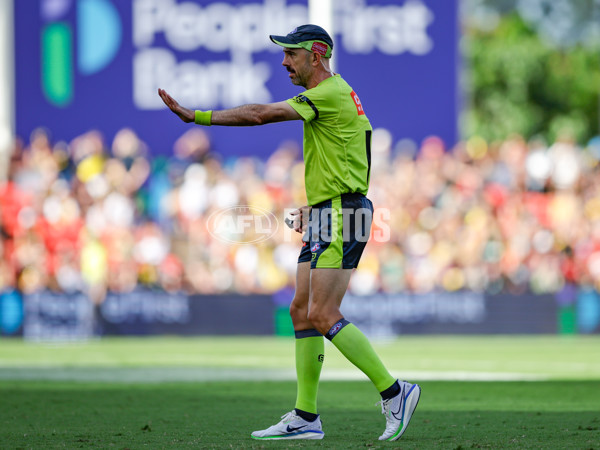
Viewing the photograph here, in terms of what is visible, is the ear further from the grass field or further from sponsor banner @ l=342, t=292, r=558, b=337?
sponsor banner @ l=342, t=292, r=558, b=337

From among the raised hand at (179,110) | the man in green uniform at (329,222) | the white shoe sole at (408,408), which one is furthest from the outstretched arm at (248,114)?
the white shoe sole at (408,408)

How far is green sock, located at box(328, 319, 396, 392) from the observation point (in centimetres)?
653

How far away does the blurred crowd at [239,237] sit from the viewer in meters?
18.7

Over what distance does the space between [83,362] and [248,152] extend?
7201 mm

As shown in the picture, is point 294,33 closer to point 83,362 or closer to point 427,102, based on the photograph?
point 83,362

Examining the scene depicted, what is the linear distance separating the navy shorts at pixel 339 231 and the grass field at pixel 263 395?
3.66ft

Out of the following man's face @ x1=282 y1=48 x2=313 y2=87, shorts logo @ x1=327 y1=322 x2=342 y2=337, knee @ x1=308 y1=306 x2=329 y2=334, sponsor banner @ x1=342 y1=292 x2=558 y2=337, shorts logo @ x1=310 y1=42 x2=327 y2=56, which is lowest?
sponsor banner @ x1=342 y1=292 x2=558 y2=337

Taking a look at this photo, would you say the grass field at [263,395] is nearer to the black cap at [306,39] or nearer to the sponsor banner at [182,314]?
the sponsor banner at [182,314]

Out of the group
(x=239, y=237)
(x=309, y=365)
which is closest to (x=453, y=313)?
(x=239, y=237)

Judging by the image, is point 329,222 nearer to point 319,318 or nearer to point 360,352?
point 319,318

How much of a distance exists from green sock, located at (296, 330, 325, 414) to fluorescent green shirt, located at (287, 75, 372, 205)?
0.90 m

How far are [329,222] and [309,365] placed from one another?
957mm

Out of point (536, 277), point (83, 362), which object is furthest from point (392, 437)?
point (536, 277)

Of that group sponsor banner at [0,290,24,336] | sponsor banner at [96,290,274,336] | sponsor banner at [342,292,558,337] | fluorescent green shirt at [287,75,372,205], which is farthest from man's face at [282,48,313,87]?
sponsor banner at [0,290,24,336]
